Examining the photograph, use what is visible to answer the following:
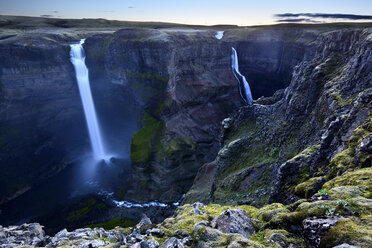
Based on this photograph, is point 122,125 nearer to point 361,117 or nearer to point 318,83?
point 318,83

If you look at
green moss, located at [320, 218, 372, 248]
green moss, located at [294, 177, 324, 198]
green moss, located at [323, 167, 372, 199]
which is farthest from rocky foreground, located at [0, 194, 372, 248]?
green moss, located at [294, 177, 324, 198]

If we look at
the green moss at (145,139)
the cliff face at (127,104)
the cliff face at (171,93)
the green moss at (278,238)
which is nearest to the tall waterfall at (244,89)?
the cliff face at (171,93)

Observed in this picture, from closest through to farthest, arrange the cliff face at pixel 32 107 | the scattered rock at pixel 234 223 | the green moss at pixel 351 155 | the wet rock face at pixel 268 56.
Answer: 1. the scattered rock at pixel 234 223
2. the green moss at pixel 351 155
3. the cliff face at pixel 32 107
4. the wet rock face at pixel 268 56

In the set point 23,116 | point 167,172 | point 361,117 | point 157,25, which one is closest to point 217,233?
point 361,117

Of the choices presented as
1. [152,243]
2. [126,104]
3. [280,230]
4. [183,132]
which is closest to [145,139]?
[183,132]

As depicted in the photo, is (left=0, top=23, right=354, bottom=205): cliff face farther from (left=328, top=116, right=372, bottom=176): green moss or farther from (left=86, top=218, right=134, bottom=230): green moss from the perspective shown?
(left=328, top=116, right=372, bottom=176): green moss

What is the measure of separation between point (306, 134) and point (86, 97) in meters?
48.8

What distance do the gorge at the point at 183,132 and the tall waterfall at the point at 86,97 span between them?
1.08 feet

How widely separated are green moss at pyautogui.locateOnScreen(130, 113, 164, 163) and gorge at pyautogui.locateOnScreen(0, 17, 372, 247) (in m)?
0.21

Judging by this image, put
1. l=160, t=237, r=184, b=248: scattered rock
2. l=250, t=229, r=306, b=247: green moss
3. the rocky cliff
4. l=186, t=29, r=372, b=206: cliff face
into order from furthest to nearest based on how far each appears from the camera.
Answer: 1. the rocky cliff
2. l=186, t=29, r=372, b=206: cliff face
3. l=160, t=237, r=184, b=248: scattered rock
4. l=250, t=229, r=306, b=247: green moss

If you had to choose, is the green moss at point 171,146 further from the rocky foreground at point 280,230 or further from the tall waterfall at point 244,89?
the rocky foreground at point 280,230

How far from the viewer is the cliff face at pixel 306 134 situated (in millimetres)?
12880

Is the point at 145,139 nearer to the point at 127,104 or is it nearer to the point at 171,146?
the point at 171,146

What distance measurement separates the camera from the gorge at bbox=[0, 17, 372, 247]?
452 inches
